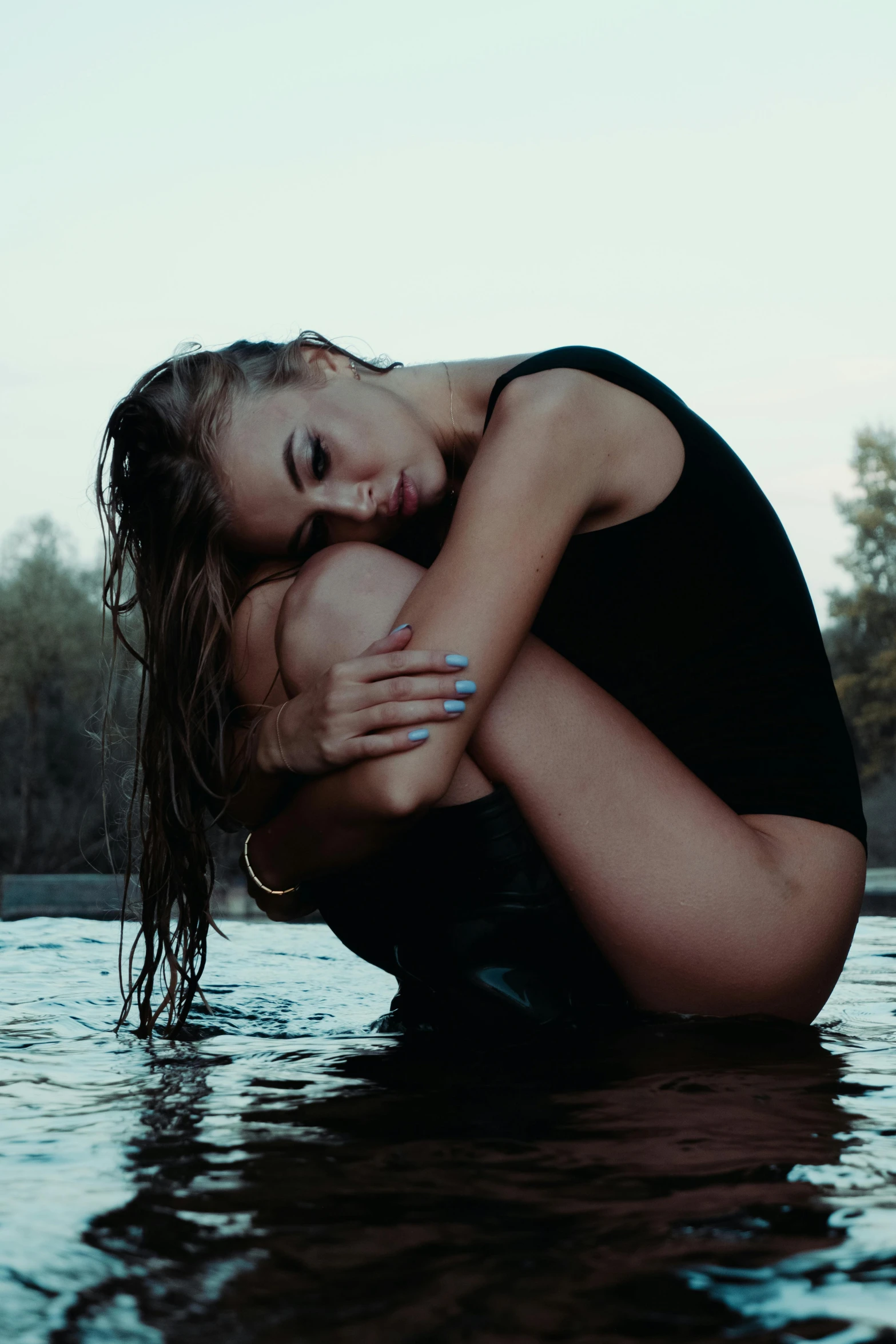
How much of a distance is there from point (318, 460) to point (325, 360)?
0.32m

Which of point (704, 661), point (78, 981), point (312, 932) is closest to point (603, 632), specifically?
point (704, 661)

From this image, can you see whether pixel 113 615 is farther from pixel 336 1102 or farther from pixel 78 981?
pixel 336 1102

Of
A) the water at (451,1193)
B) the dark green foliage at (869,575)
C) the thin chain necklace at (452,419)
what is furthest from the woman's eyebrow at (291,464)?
the dark green foliage at (869,575)

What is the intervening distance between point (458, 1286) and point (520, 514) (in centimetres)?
125

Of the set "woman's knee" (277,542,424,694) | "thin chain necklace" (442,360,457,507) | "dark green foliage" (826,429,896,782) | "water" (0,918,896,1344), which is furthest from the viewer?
"dark green foliage" (826,429,896,782)

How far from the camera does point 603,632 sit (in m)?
2.07

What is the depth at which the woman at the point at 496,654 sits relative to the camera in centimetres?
167

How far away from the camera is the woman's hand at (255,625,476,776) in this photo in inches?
64.7

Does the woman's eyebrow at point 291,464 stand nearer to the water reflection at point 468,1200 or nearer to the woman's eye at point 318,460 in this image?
the woman's eye at point 318,460

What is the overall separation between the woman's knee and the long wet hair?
0.32m

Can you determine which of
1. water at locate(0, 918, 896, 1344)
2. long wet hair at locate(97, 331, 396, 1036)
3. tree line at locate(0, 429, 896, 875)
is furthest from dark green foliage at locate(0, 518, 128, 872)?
water at locate(0, 918, 896, 1344)

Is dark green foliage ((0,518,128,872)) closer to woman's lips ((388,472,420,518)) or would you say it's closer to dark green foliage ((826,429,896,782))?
dark green foliage ((826,429,896,782))

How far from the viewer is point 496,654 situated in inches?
66.5

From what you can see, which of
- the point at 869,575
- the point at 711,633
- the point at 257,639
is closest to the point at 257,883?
the point at 257,639
